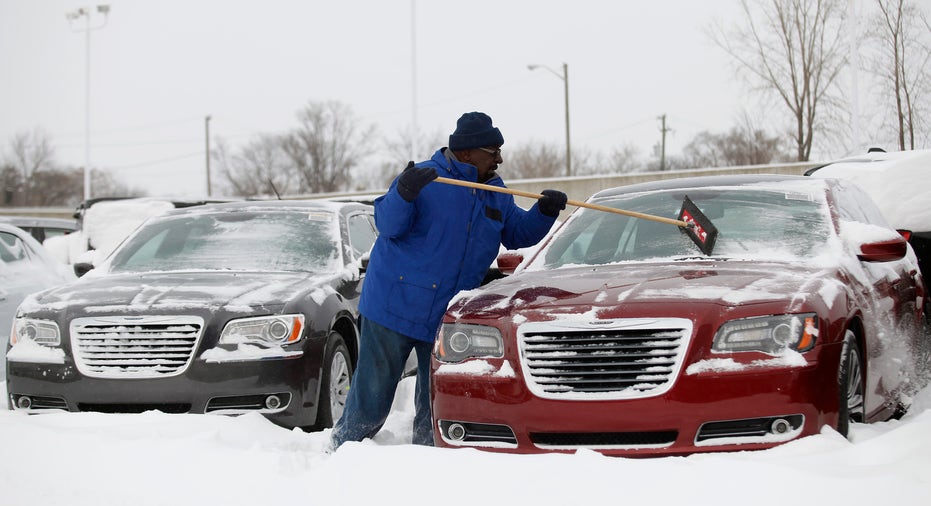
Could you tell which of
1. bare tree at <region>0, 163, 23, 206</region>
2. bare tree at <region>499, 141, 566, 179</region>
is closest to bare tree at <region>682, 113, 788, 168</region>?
bare tree at <region>499, 141, 566, 179</region>

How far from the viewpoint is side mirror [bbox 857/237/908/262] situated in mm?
4785

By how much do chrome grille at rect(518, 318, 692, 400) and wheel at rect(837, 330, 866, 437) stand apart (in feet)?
1.97

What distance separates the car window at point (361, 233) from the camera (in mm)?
7539

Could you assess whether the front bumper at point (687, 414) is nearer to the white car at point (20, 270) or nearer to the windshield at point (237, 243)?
the windshield at point (237, 243)

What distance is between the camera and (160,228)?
7.61 meters

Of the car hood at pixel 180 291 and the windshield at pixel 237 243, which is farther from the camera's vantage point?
the windshield at pixel 237 243

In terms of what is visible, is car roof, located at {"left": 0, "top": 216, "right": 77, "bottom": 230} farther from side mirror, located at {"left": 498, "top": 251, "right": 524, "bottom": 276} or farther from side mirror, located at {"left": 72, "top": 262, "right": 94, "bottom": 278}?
side mirror, located at {"left": 498, "top": 251, "right": 524, "bottom": 276}

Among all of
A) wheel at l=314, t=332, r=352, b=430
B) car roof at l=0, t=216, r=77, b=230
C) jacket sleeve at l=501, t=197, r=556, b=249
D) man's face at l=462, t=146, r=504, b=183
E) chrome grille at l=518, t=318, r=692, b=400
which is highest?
man's face at l=462, t=146, r=504, b=183

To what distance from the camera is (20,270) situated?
29.1 feet

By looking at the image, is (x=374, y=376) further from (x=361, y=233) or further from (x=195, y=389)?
(x=361, y=233)

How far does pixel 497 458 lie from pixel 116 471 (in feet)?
5.35

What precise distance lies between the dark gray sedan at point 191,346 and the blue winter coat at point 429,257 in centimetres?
93

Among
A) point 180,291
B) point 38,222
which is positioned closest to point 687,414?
point 180,291

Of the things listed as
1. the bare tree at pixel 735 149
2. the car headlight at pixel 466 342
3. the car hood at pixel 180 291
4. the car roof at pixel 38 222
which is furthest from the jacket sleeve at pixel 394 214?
the bare tree at pixel 735 149
